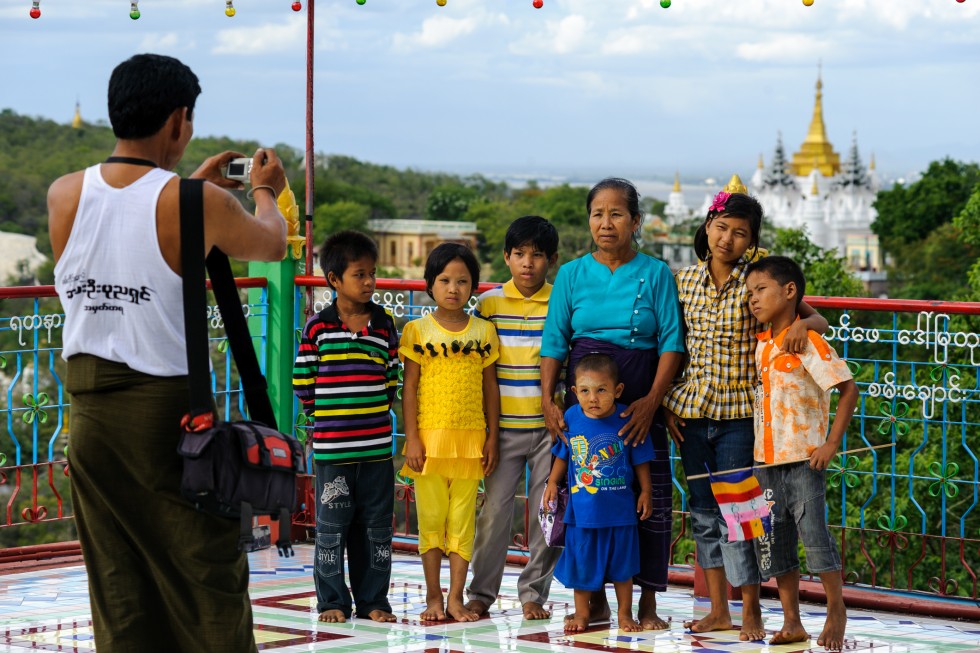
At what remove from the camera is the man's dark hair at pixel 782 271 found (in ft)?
14.2

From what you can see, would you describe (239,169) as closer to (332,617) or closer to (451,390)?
(451,390)

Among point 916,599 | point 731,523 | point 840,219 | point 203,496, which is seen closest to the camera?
point 203,496

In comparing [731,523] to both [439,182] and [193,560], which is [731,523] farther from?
[439,182]

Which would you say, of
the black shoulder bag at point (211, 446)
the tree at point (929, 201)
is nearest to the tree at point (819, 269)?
the tree at point (929, 201)

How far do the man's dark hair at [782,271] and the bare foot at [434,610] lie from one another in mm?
1505

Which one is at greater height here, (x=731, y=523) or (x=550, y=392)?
(x=550, y=392)

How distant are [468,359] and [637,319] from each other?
59cm

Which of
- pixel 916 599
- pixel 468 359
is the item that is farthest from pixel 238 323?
pixel 916 599

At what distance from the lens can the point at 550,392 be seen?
469 centimetres

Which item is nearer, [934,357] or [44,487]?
[934,357]

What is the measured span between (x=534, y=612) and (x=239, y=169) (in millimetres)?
2153

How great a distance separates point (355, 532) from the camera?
4902mm

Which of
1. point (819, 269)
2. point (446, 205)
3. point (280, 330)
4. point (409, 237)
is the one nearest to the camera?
point (280, 330)

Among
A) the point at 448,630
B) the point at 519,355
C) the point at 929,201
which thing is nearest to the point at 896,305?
the point at 519,355
